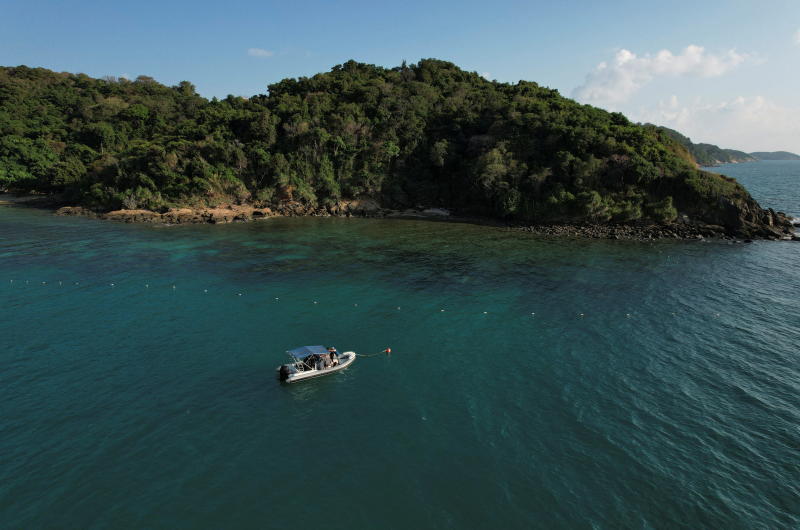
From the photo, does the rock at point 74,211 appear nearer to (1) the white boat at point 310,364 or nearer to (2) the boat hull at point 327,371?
(1) the white boat at point 310,364

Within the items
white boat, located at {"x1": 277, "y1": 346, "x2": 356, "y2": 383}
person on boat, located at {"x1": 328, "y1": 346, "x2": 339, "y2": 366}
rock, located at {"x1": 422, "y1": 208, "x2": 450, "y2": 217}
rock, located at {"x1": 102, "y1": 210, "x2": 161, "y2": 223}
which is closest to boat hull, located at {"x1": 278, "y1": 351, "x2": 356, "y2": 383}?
white boat, located at {"x1": 277, "y1": 346, "x2": 356, "y2": 383}

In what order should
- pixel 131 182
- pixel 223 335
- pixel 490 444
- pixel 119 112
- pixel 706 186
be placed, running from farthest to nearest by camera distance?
pixel 119 112, pixel 131 182, pixel 706 186, pixel 223 335, pixel 490 444

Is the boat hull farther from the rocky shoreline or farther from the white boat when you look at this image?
the rocky shoreline

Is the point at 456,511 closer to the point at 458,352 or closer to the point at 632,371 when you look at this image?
the point at 458,352

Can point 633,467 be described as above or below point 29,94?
below

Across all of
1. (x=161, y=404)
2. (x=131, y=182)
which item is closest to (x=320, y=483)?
(x=161, y=404)

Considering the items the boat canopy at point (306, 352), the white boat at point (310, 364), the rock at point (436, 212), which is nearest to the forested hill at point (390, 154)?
the rock at point (436, 212)
